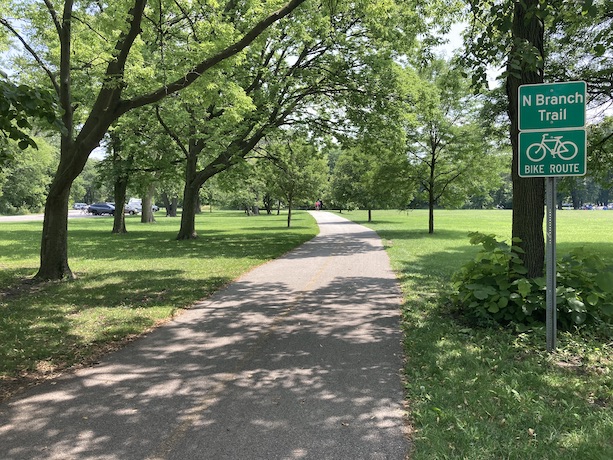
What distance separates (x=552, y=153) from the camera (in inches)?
186

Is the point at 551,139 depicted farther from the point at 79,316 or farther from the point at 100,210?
the point at 100,210

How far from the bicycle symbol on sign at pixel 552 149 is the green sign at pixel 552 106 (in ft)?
0.49

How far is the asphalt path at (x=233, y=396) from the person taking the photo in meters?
3.07

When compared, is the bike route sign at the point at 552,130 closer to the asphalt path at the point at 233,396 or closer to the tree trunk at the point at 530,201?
the tree trunk at the point at 530,201

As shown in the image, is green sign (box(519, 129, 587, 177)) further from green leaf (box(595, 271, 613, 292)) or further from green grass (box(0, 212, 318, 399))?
green grass (box(0, 212, 318, 399))

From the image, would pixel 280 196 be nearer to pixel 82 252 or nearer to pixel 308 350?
pixel 82 252

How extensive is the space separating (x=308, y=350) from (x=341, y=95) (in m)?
12.6

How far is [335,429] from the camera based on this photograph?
3.29 meters

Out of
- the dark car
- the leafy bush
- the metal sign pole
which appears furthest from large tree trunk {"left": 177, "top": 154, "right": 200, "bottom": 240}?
the dark car

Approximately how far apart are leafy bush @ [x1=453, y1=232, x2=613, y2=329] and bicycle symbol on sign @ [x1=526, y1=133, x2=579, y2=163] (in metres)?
1.72

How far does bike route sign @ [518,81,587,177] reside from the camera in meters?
Result: 4.61

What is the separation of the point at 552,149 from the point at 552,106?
46cm

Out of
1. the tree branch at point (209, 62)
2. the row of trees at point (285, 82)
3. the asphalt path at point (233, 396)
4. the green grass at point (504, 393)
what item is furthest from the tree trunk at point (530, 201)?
the tree branch at point (209, 62)

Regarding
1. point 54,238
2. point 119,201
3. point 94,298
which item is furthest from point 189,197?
Answer: point 94,298
